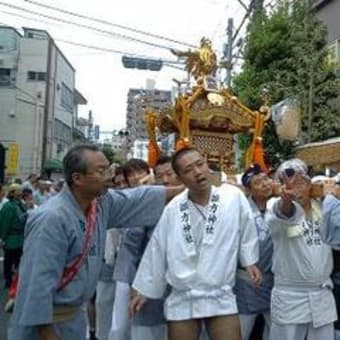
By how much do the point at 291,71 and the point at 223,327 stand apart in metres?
10.5

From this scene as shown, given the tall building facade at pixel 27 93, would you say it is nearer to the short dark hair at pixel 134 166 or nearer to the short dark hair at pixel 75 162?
the short dark hair at pixel 134 166

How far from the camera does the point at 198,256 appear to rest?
4223 millimetres

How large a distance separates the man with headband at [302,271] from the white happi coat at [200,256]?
307 millimetres

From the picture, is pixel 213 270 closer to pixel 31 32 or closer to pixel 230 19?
pixel 230 19

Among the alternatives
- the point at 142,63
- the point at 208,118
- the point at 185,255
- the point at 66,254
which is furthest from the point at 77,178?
the point at 142,63

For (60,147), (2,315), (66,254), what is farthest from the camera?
(60,147)

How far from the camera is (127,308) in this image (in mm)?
5316

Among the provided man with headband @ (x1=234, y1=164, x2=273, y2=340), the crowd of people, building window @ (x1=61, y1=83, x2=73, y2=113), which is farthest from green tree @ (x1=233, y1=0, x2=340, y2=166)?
building window @ (x1=61, y1=83, x2=73, y2=113)

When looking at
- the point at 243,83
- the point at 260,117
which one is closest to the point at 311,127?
the point at 243,83

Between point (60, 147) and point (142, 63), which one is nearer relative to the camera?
point (142, 63)

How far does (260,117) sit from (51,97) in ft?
134

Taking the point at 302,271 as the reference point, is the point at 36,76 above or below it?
above

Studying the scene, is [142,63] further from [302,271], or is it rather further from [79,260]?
[79,260]

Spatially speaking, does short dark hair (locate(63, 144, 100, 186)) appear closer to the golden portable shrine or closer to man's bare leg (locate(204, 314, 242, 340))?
man's bare leg (locate(204, 314, 242, 340))
